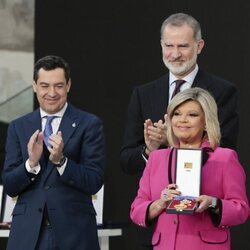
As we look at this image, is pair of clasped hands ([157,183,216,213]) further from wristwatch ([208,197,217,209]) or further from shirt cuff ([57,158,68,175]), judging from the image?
shirt cuff ([57,158,68,175])

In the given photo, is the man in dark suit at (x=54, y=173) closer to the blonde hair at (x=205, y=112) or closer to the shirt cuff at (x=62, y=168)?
the shirt cuff at (x=62, y=168)

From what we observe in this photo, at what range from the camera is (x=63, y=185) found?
3707 mm

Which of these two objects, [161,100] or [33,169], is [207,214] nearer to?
[161,100]

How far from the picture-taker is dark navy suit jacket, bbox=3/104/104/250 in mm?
3643

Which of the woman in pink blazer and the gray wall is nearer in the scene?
the woman in pink blazer

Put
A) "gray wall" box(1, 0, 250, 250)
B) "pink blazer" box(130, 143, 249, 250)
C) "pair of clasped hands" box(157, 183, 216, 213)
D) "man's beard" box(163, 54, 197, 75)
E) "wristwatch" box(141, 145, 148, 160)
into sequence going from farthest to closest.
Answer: "gray wall" box(1, 0, 250, 250) → "man's beard" box(163, 54, 197, 75) → "wristwatch" box(141, 145, 148, 160) → "pink blazer" box(130, 143, 249, 250) → "pair of clasped hands" box(157, 183, 216, 213)

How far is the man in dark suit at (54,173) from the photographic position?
11.9 feet

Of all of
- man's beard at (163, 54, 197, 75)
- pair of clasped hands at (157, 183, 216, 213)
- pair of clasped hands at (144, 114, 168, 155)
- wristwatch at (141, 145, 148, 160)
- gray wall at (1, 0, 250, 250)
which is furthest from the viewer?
gray wall at (1, 0, 250, 250)

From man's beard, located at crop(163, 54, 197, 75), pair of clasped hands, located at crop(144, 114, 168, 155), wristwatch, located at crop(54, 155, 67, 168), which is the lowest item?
wristwatch, located at crop(54, 155, 67, 168)

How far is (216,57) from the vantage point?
5.53 metres

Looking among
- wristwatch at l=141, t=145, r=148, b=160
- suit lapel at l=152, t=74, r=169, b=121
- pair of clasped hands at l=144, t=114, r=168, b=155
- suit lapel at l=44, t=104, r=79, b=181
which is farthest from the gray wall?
pair of clasped hands at l=144, t=114, r=168, b=155

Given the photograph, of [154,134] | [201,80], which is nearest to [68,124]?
[154,134]

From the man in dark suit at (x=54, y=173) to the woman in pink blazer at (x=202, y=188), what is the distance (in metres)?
0.55

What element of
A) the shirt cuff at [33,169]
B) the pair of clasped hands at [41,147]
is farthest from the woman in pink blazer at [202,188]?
the shirt cuff at [33,169]
